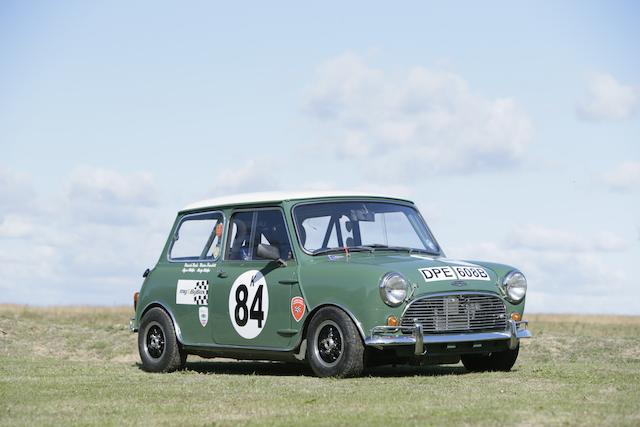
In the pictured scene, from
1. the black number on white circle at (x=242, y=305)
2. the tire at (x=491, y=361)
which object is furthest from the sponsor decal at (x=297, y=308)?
the tire at (x=491, y=361)

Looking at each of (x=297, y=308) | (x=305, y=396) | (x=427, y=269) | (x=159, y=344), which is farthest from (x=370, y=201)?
(x=305, y=396)

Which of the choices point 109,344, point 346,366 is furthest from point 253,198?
point 109,344

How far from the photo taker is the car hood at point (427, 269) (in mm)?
12492

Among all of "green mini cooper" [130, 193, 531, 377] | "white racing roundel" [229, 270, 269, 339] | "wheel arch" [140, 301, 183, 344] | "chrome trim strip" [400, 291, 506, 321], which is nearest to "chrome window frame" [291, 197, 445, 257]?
"green mini cooper" [130, 193, 531, 377]

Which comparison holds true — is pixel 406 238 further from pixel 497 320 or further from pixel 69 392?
pixel 69 392

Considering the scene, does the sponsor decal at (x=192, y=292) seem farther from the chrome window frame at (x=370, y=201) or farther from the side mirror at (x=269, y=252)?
the chrome window frame at (x=370, y=201)

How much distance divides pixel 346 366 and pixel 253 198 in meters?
3.05

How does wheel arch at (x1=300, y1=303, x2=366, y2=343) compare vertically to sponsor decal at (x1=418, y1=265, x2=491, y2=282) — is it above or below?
below

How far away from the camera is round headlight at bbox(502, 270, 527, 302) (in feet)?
43.7

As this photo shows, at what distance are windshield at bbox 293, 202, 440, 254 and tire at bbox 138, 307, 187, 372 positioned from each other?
2.56m

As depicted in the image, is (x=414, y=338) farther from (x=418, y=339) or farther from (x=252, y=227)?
(x=252, y=227)

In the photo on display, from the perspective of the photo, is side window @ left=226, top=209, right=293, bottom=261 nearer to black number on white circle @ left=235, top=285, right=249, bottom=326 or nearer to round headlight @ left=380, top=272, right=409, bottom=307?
black number on white circle @ left=235, top=285, right=249, bottom=326

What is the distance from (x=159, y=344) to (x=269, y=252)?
2.69m

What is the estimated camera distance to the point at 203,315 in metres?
14.5
